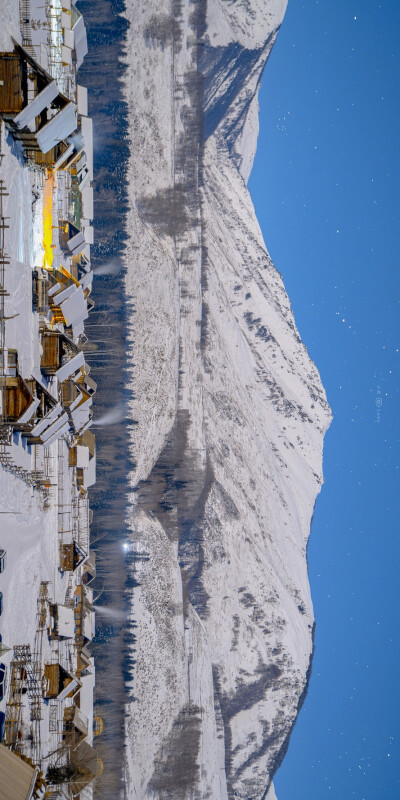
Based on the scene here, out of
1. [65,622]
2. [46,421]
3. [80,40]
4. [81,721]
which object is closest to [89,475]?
[65,622]

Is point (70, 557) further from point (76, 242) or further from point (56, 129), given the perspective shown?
point (56, 129)

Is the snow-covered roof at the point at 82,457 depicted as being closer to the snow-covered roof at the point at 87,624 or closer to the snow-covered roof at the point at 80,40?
the snow-covered roof at the point at 87,624

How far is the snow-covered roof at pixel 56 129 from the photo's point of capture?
1775 cm

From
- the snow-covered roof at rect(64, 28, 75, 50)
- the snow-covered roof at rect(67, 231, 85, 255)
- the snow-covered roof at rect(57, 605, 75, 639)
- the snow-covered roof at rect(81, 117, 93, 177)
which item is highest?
the snow-covered roof at rect(64, 28, 75, 50)

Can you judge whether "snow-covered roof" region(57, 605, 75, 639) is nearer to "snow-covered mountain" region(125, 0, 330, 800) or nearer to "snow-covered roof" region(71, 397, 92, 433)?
"snow-covered roof" region(71, 397, 92, 433)

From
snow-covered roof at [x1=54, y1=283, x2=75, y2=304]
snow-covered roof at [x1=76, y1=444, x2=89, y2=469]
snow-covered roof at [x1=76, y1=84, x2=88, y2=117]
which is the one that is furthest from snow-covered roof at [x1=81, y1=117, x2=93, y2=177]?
snow-covered roof at [x1=76, y1=444, x2=89, y2=469]

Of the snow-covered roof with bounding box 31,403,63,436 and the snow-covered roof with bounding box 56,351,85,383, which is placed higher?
the snow-covered roof with bounding box 56,351,85,383

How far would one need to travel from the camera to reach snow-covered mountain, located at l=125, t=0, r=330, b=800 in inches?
1209

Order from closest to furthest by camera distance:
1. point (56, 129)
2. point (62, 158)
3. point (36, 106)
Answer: point (36, 106) < point (56, 129) < point (62, 158)

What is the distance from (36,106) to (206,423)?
56.7ft

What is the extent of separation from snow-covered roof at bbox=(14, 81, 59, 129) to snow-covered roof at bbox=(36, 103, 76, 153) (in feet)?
1.77

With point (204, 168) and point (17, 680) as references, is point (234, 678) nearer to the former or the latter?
point (17, 680)

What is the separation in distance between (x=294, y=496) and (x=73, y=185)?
58.9ft

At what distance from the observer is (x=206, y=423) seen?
105ft
